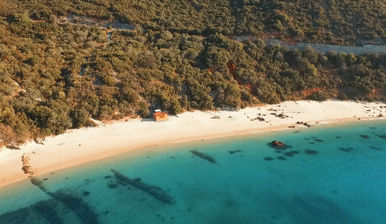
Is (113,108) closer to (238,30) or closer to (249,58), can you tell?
(249,58)

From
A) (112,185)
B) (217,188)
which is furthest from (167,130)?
(217,188)

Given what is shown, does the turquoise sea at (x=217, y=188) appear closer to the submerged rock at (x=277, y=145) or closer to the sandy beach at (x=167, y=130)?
the submerged rock at (x=277, y=145)

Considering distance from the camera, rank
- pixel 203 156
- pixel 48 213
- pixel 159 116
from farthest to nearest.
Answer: pixel 159 116
pixel 203 156
pixel 48 213

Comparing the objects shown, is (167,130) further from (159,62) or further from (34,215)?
(34,215)

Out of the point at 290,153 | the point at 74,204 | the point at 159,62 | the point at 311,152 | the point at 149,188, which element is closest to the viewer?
the point at 74,204

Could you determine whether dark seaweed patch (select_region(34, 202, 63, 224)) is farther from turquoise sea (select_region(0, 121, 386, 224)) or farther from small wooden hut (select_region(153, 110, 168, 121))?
small wooden hut (select_region(153, 110, 168, 121))

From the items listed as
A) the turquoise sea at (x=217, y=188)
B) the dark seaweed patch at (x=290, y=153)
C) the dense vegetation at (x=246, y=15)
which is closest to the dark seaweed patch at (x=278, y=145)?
the turquoise sea at (x=217, y=188)

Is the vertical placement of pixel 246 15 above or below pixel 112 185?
above
